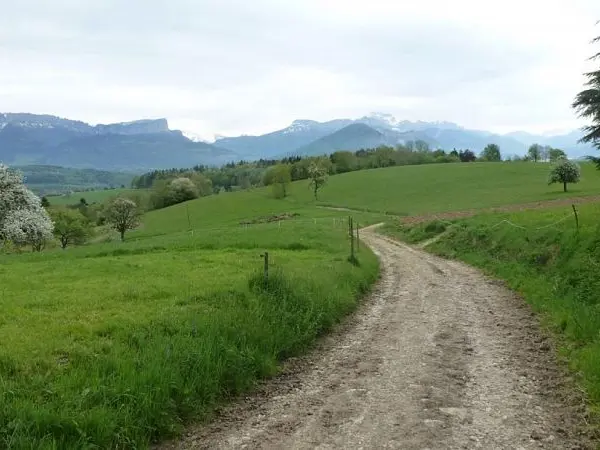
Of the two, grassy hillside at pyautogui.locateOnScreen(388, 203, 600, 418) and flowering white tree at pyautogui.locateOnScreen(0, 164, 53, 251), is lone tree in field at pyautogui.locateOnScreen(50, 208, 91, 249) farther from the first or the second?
grassy hillside at pyautogui.locateOnScreen(388, 203, 600, 418)

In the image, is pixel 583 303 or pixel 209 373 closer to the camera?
pixel 209 373

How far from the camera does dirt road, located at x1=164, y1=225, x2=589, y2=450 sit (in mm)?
7441

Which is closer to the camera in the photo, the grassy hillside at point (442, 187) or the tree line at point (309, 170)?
the grassy hillside at point (442, 187)

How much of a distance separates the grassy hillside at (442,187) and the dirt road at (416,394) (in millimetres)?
57387

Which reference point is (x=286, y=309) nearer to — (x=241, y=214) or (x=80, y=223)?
(x=241, y=214)

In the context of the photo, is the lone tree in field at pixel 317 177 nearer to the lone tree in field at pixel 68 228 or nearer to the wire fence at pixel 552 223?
the lone tree in field at pixel 68 228

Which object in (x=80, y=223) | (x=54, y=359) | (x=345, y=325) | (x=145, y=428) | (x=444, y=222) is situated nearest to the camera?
(x=145, y=428)

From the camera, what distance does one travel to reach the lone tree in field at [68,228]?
90875 mm

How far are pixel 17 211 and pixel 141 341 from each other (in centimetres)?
4527

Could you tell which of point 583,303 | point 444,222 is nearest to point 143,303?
point 583,303

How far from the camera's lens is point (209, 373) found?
9.27 metres

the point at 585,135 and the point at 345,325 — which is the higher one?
the point at 585,135

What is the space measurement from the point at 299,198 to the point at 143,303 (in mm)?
98682

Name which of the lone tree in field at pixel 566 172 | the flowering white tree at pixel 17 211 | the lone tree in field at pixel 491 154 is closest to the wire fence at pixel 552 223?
the flowering white tree at pixel 17 211
